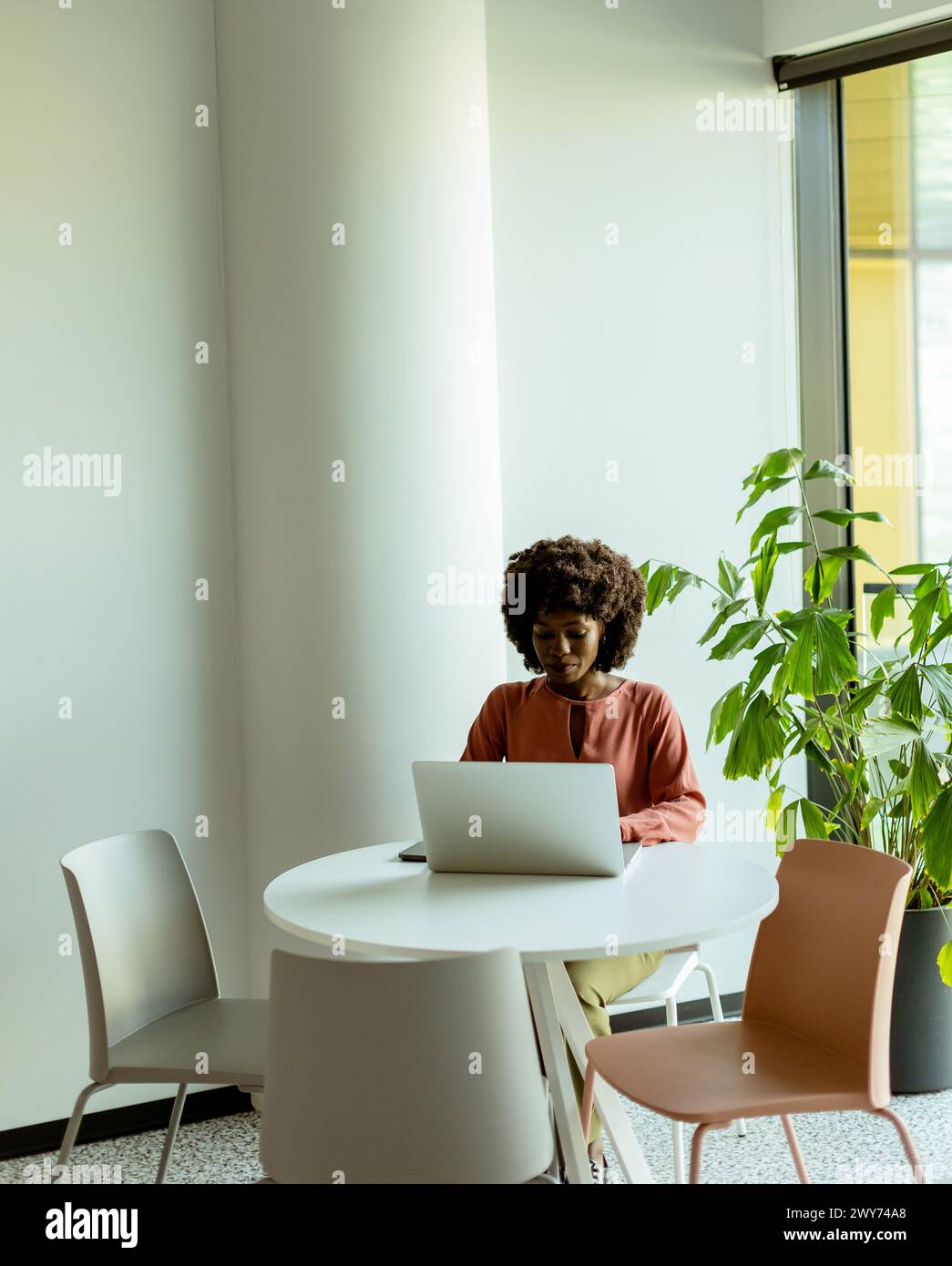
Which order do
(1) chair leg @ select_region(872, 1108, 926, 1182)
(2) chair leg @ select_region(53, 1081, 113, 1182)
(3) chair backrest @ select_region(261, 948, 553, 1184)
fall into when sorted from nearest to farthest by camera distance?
(3) chair backrest @ select_region(261, 948, 553, 1184) < (1) chair leg @ select_region(872, 1108, 926, 1182) < (2) chair leg @ select_region(53, 1081, 113, 1182)

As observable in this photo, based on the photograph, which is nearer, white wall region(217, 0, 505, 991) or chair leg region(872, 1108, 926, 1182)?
chair leg region(872, 1108, 926, 1182)

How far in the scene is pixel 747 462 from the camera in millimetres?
4434

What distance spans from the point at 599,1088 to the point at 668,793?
2.39 feet

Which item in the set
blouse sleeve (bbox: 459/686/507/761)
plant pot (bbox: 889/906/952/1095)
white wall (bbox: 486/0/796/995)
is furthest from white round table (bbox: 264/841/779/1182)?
white wall (bbox: 486/0/796/995)

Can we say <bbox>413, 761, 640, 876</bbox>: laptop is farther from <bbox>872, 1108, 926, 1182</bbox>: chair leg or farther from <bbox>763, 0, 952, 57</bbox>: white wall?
<bbox>763, 0, 952, 57</bbox>: white wall

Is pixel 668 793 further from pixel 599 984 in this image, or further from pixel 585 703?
pixel 599 984

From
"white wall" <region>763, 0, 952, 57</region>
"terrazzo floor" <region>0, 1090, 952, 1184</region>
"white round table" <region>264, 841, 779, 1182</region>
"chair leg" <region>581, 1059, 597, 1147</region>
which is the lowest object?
"terrazzo floor" <region>0, 1090, 952, 1184</region>

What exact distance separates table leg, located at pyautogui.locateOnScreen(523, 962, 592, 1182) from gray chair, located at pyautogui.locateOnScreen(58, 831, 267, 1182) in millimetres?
552

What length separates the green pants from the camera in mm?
2828

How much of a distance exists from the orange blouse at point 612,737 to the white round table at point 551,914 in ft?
1.08
